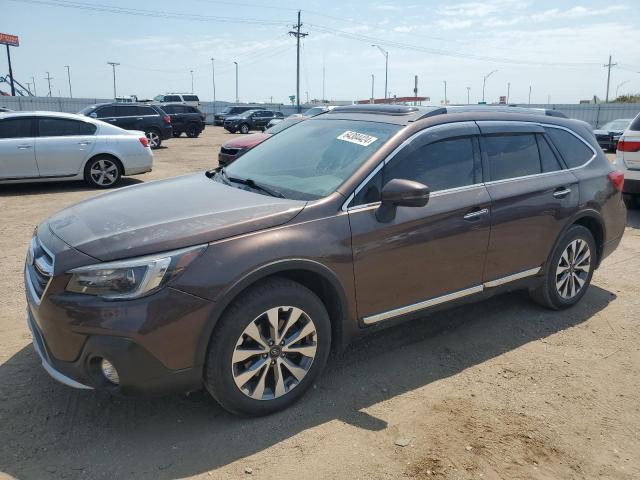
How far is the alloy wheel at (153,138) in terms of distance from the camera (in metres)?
19.5

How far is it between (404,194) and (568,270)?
88.8 inches

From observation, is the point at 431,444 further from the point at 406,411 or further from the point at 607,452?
the point at 607,452

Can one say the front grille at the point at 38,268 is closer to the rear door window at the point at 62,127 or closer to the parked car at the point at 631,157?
the rear door window at the point at 62,127

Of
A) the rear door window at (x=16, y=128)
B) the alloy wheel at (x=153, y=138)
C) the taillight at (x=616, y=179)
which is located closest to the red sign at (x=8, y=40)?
the alloy wheel at (x=153, y=138)

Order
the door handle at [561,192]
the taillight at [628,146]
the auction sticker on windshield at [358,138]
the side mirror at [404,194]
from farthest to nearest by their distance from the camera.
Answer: the taillight at [628,146], the door handle at [561,192], the auction sticker on windshield at [358,138], the side mirror at [404,194]

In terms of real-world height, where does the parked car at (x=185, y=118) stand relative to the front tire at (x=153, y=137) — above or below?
above

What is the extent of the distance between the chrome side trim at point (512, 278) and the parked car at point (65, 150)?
8726 millimetres

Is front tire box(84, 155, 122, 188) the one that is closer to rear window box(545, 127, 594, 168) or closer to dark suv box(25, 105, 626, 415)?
dark suv box(25, 105, 626, 415)

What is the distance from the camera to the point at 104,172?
35.0 feet

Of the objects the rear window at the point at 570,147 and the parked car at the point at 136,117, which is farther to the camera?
the parked car at the point at 136,117

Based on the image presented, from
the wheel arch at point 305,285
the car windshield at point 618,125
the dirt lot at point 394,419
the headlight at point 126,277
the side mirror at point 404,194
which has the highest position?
the car windshield at point 618,125

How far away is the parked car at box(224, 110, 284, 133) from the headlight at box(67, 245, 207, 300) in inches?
1218

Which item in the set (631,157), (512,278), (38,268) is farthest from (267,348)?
(631,157)

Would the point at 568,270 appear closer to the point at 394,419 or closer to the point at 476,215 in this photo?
the point at 476,215
